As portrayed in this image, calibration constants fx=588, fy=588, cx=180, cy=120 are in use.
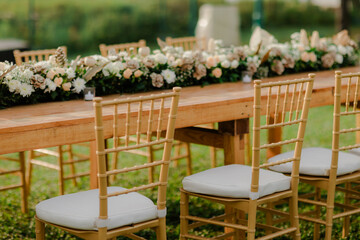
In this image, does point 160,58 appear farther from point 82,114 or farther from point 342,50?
point 342,50

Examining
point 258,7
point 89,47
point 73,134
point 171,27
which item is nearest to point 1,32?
point 89,47

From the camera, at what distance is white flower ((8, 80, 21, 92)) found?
304cm

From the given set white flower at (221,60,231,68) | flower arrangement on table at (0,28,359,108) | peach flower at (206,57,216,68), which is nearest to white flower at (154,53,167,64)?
flower arrangement on table at (0,28,359,108)

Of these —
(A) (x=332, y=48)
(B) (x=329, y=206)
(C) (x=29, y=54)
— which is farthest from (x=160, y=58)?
(A) (x=332, y=48)

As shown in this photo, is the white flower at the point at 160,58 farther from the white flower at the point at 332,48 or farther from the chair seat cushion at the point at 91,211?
the white flower at the point at 332,48

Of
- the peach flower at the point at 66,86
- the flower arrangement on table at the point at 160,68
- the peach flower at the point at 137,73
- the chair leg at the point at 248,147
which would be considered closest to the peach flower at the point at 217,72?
the flower arrangement on table at the point at 160,68

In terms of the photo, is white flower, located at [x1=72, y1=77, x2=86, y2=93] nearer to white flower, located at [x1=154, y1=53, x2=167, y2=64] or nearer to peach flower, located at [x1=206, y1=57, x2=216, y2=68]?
white flower, located at [x1=154, y1=53, x2=167, y2=64]

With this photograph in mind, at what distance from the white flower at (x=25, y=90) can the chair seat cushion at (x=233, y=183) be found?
969 mm

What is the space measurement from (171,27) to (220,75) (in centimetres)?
1062

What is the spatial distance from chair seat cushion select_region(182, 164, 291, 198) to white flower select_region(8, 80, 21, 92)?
1012 millimetres

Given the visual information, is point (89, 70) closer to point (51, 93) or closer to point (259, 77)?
point (51, 93)

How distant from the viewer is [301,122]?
2803mm

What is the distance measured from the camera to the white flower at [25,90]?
309 centimetres

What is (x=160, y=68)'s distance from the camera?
11.9 feet
